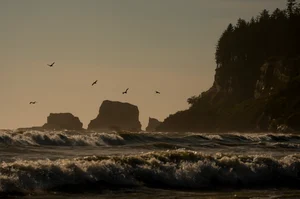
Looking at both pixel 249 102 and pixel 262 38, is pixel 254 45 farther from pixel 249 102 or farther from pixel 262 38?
pixel 249 102

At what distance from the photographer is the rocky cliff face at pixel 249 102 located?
121181mm

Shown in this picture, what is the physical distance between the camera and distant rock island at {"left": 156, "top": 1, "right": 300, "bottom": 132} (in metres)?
124

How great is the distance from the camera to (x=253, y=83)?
156875mm

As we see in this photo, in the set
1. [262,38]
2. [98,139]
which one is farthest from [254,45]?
[98,139]

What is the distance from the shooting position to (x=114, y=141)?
167 ft

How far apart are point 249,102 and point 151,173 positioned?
11749 cm

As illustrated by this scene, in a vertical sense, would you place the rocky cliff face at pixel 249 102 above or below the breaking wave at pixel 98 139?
above

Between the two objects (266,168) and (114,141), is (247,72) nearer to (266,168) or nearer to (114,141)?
(114,141)

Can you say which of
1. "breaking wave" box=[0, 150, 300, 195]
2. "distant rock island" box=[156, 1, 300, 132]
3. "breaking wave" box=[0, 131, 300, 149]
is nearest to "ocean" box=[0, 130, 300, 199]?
"breaking wave" box=[0, 150, 300, 195]

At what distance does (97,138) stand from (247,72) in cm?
11520

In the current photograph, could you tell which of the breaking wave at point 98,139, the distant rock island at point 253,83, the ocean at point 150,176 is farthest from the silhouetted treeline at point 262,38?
the ocean at point 150,176

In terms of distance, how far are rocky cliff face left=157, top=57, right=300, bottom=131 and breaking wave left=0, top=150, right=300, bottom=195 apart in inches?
3225

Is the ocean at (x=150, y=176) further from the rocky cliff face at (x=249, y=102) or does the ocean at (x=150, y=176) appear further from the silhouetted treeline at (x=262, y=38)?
the silhouetted treeline at (x=262, y=38)

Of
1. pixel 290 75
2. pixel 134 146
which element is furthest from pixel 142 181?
pixel 290 75
